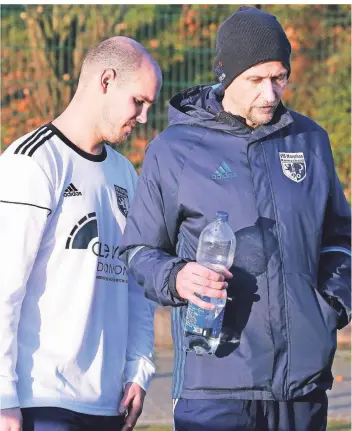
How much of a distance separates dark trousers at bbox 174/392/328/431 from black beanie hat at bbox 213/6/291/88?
4.14 ft

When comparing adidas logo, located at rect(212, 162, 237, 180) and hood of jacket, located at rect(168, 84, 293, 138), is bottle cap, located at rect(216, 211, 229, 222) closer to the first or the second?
adidas logo, located at rect(212, 162, 237, 180)

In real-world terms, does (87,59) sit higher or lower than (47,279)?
higher

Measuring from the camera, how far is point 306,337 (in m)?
4.15

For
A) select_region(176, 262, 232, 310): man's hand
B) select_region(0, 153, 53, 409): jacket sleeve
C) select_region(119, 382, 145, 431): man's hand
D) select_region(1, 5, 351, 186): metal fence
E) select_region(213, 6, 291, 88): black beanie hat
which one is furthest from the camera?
select_region(1, 5, 351, 186): metal fence

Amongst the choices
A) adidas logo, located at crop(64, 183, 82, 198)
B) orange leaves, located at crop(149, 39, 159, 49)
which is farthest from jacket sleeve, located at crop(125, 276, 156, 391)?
orange leaves, located at crop(149, 39, 159, 49)

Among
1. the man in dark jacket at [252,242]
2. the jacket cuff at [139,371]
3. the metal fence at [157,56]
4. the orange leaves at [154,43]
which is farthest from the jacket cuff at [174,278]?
the orange leaves at [154,43]

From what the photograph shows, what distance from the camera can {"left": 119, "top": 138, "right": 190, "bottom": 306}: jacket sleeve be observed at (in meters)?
4.20

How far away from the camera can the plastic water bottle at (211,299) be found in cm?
405

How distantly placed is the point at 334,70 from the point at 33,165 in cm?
847

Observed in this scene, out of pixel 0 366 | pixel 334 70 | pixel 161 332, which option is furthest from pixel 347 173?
pixel 0 366

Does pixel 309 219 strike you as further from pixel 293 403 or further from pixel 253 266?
pixel 293 403

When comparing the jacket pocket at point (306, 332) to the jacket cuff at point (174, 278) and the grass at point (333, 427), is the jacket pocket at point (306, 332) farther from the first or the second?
the grass at point (333, 427)

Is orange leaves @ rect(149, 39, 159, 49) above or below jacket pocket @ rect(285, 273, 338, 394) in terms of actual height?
below

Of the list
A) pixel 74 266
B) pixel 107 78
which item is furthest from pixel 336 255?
pixel 107 78
